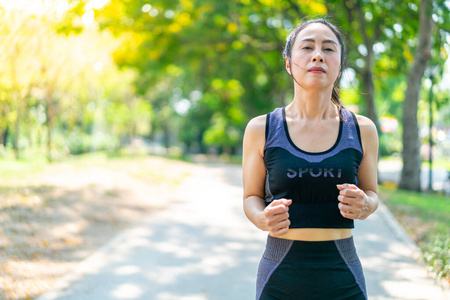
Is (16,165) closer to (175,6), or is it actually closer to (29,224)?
(175,6)

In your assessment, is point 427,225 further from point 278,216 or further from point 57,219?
point 278,216

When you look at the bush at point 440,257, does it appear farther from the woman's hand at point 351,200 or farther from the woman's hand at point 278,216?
the woman's hand at point 278,216

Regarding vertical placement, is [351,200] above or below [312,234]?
above

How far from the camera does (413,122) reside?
1500 centimetres

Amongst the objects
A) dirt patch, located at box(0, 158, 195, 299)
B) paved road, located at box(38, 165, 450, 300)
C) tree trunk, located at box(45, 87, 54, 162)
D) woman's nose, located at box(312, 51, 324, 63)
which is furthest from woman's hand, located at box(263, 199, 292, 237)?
tree trunk, located at box(45, 87, 54, 162)

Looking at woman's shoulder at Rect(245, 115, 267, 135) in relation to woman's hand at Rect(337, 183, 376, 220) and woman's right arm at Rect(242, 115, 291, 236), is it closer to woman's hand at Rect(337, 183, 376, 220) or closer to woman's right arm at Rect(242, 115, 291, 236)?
woman's right arm at Rect(242, 115, 291, 236)

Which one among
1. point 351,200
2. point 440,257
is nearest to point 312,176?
point 351,200

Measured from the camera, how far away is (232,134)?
39.2 meters

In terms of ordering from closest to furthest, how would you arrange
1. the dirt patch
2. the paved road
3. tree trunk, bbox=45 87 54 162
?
the paved road < the dirt patch < tree trunk, bbox=45 87 54 162

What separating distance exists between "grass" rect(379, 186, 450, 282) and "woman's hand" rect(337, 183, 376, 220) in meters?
4.42

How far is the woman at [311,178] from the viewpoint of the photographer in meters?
1.93

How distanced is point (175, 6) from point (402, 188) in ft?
30.0

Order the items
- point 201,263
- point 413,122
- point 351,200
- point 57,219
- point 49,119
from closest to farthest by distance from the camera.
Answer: point 351,200
point 201,263
point 57,219
point 413,122
point 49,119

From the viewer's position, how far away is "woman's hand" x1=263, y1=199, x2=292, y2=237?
182 centimetres
